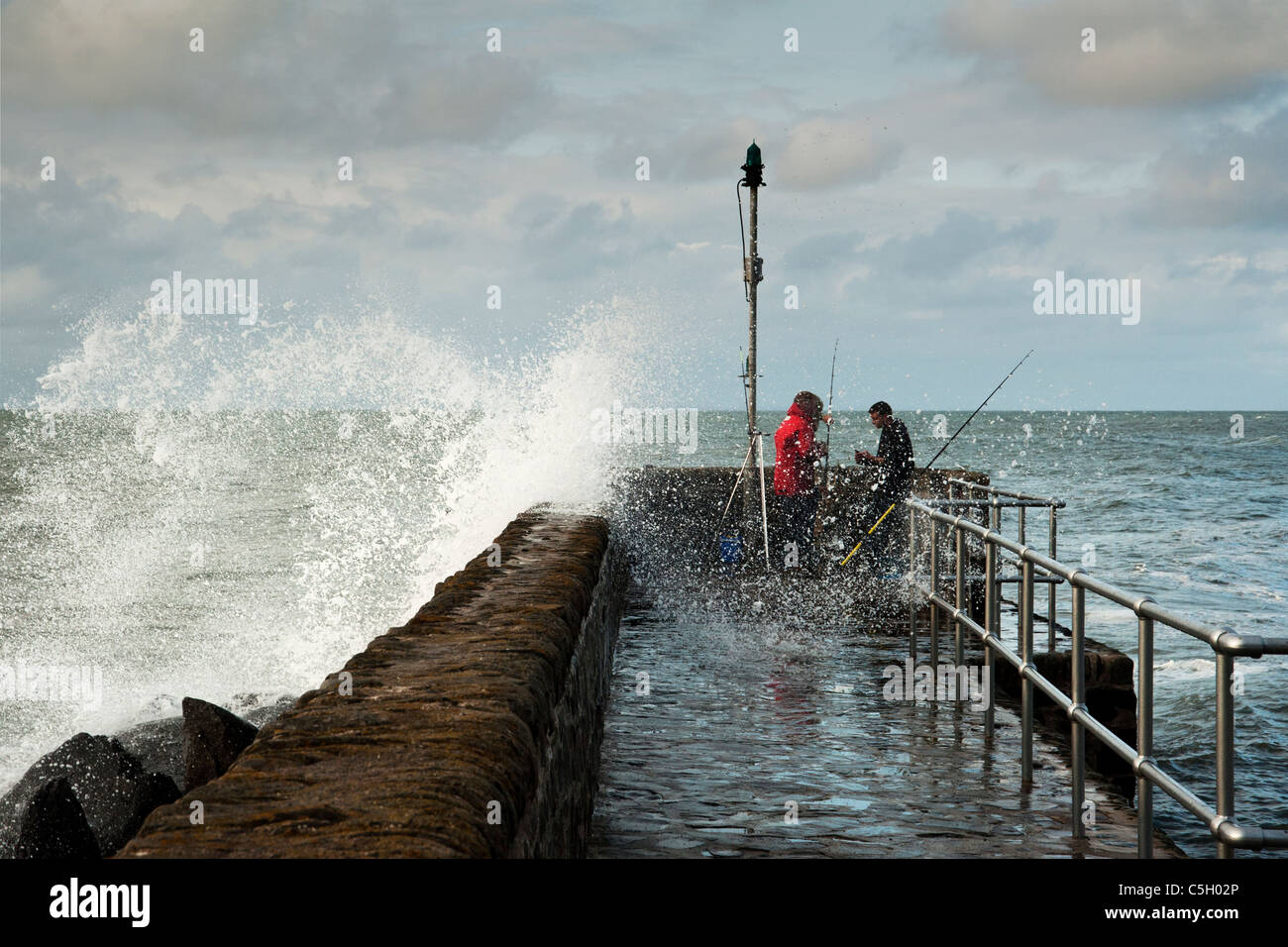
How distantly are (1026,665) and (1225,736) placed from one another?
6.51 ft

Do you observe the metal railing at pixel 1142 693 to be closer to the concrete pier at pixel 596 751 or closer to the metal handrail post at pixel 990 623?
the metal handrail post at pixel 990 623

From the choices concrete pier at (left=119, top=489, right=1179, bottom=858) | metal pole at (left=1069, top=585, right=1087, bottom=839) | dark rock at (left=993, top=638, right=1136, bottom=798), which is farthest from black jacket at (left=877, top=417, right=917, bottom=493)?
metal pole at (left=1069, top=585, right=1087, bottom=839)

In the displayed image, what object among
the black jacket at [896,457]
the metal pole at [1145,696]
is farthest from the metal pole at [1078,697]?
the black jacket at [896,457]

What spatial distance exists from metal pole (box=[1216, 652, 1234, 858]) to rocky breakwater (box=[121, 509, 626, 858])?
1.65 m

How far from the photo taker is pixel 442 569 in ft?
35.9

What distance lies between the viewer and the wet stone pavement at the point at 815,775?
178 inches

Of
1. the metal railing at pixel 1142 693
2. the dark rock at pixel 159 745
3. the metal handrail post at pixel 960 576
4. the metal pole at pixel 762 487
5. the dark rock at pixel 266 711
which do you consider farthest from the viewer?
the metal pole at pixel 762 487

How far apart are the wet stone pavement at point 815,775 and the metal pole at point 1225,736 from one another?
5.06 ft

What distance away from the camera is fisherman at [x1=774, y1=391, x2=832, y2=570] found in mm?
11086

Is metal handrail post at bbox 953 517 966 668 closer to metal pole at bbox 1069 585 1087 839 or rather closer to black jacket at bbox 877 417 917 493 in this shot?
metal pole at bbox 1069 585 1087 839

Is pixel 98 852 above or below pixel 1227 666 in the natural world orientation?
below

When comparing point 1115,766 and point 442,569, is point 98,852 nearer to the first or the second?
point 442,569
